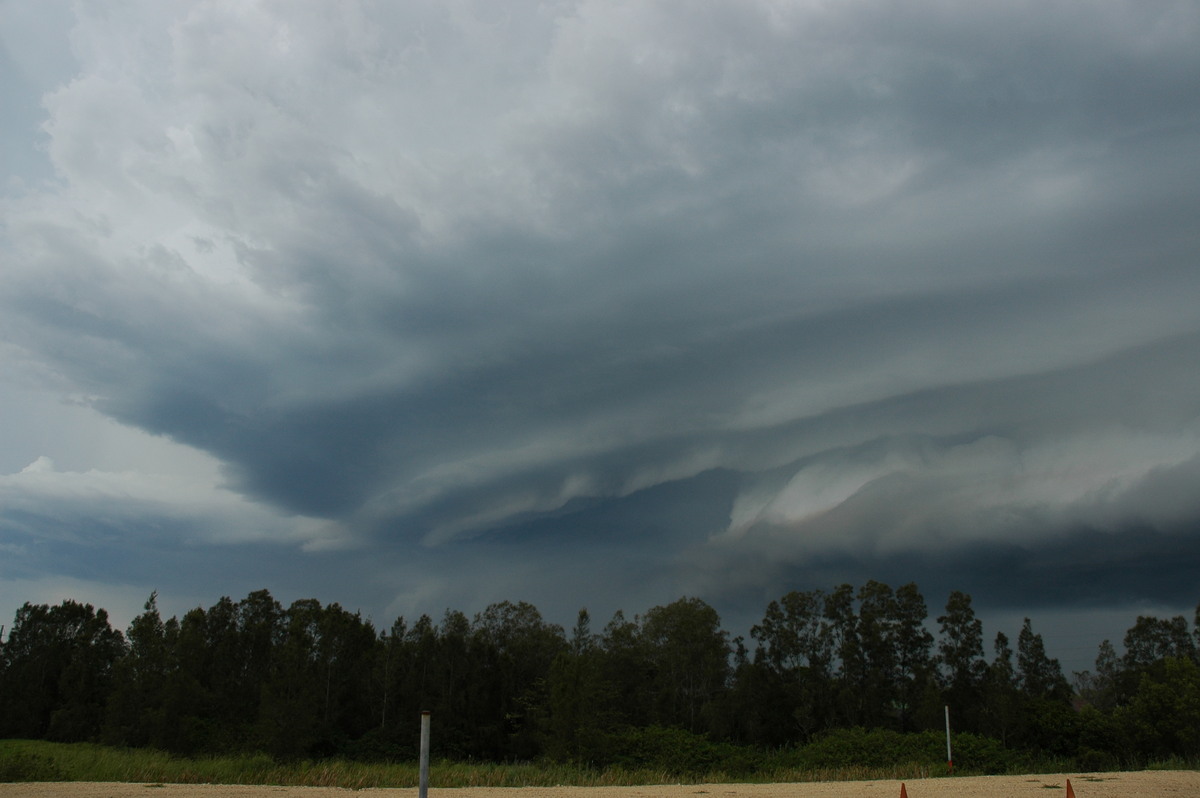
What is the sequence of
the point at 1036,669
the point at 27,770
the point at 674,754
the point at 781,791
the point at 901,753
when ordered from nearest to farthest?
the point at 781,791 → the point at 27,770 → the point at 901,753 → the point at 674,754 → the point at 1036,669

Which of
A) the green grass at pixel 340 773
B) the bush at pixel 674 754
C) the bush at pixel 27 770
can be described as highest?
the bush at pixel 27 770

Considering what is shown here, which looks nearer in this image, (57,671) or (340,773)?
(340,773)

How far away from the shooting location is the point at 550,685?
55375 mm

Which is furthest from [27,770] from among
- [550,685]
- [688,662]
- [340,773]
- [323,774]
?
[688,662]

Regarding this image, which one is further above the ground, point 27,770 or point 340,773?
point 27,770

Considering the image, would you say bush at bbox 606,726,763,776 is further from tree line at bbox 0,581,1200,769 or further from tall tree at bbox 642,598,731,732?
tall tree at bbox 642,598,731,732

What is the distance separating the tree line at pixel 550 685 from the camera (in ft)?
186

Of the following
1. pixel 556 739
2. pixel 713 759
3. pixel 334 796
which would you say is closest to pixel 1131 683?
pixel 713 759

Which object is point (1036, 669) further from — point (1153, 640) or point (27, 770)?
point (27, 770)

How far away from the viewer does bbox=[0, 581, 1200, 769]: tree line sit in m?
56.8

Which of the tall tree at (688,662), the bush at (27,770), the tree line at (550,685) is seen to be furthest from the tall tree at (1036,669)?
the bush at (27,770)

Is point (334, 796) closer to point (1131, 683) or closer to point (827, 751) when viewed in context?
point (827, 751)

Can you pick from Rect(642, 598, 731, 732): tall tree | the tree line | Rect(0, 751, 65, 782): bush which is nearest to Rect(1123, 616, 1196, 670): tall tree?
the tree line

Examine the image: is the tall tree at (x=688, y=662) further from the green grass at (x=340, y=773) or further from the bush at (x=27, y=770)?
the bush at (x=27, y=770)
